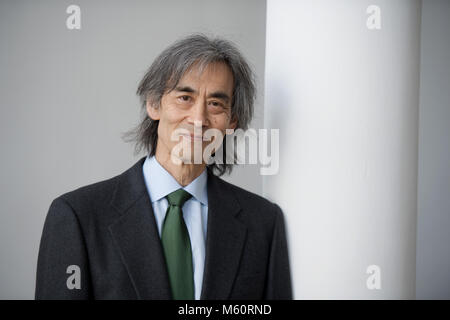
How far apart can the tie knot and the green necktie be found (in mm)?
16

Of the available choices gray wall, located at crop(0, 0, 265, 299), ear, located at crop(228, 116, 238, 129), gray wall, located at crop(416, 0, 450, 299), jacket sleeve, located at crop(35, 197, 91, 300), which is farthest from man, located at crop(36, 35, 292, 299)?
gray wall, located at crop(416, 0, 450, 299)

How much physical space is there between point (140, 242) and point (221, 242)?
27cm

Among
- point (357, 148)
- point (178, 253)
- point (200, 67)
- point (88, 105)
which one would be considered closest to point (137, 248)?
point (178, 253)

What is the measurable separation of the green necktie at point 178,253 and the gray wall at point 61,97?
1.85 m

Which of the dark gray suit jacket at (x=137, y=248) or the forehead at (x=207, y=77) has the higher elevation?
the forehead at (x=207, y=77)

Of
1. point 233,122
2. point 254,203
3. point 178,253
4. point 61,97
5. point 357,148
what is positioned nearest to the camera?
point 357,148

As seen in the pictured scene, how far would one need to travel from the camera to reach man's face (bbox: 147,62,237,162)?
1781 millimetres

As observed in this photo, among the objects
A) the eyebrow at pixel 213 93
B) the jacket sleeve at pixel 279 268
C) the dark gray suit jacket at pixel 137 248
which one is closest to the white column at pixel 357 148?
the jacket sleeve at pixel 279 268

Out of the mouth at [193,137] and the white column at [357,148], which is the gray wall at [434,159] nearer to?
the white column at [357,148]

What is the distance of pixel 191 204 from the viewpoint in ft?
6.11

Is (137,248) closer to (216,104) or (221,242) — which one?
(221,242)

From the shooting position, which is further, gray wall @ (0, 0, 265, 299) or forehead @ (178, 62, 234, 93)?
gray wall @ (0, 0, 265, 299)

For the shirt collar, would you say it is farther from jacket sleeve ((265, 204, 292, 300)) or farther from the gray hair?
jacket sleeve ((265, 204, 292, 300))

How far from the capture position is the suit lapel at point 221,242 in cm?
170
